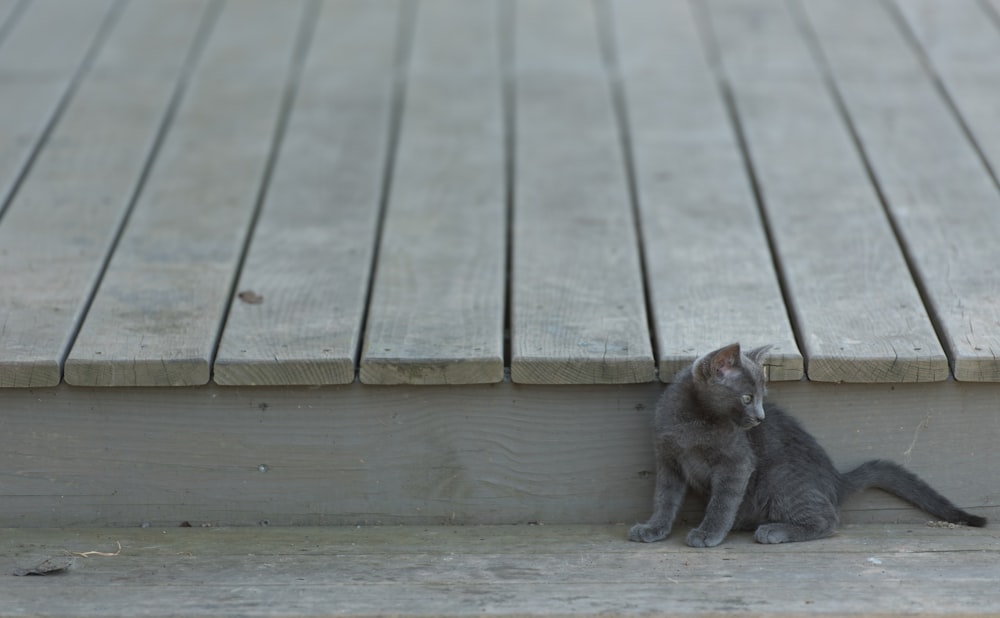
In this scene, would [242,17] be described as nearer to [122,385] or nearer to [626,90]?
[626,90]

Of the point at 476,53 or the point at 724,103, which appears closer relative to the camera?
the point at 724,103

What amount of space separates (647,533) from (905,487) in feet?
1.76

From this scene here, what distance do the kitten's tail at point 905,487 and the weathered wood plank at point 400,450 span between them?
0.04 metres

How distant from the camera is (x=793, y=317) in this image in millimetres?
2672

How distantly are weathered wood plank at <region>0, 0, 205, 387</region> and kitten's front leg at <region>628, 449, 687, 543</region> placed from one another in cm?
122

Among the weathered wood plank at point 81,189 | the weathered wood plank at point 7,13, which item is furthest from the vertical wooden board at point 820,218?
the weathered wood plank at point 7,13

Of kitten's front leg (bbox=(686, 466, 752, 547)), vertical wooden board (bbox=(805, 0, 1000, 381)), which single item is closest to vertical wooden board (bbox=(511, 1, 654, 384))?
kitten's front leg (bbox=(686, 466, 752, 547))

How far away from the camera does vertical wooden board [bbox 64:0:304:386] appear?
8.18ft

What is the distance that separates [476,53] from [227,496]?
1997mm

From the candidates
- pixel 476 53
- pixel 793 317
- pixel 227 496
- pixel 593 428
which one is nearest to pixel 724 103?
pixel 476 53

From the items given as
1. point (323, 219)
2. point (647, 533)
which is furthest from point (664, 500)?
point (323, 219)

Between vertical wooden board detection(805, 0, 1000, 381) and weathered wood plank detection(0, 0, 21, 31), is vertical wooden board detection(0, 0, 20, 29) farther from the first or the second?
vertical wooden board detection(805, 0, 1000, 381)

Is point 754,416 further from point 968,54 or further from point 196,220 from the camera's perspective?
point 968,54

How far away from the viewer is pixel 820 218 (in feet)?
10.1
